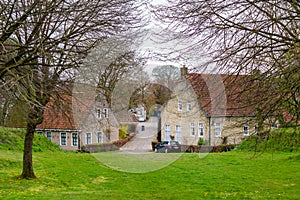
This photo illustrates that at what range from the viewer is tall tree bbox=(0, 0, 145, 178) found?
543cm

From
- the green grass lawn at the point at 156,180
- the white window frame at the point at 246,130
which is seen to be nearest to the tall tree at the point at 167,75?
the white window frame at the point at 246,130

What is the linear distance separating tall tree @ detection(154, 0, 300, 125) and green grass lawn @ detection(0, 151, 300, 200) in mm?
3753

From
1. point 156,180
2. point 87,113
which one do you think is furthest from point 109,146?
point 87,113

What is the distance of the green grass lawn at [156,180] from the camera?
888 cm

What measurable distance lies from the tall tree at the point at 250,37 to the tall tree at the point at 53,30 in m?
0.93

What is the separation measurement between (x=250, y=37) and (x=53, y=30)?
11.3 feet

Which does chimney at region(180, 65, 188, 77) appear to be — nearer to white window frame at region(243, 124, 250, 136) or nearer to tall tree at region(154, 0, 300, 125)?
tall tree at region(154, 0, 300, 125)

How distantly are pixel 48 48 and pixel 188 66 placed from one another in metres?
2.45

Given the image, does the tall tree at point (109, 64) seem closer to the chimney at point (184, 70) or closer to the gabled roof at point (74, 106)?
the gabled roof at point (74, 106)

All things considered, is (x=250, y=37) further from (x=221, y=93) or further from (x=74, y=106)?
(x=74, y=106)

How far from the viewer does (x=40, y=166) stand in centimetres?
1445

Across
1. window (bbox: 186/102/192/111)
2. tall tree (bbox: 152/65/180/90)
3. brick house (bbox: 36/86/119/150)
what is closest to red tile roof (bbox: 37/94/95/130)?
brick house (bbox: 36/86/119/150)

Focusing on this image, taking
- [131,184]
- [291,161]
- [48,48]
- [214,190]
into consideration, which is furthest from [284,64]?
[291,161]

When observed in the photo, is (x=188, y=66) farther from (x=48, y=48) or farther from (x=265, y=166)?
(x=265, y=166)
